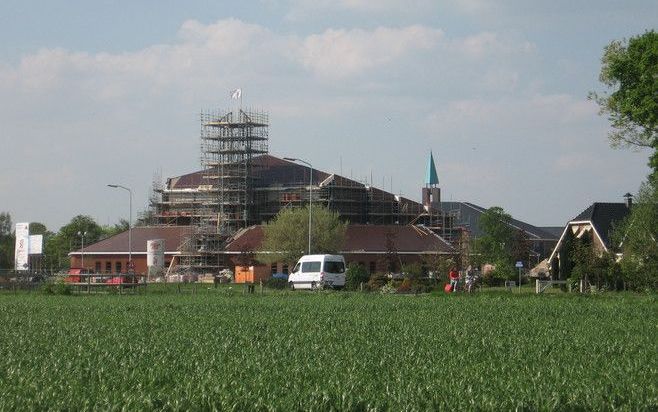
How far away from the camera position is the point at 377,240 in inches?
4938

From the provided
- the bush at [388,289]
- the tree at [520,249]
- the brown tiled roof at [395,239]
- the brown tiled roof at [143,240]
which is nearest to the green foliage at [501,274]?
the tree at [520,249]

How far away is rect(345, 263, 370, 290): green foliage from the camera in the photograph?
70625mm

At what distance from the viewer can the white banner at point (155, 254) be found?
11888 cm

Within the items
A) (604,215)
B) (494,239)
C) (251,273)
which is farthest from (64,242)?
(604,215)

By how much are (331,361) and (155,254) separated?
338 ft

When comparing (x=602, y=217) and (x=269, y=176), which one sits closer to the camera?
(x=602, y=217)

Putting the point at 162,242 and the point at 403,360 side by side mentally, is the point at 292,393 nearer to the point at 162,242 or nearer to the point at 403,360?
the point at 403,360

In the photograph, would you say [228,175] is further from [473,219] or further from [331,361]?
[331,361]

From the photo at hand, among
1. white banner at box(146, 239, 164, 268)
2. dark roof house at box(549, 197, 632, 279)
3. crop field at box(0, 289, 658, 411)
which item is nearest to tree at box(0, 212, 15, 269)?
white banner at box(146, 239, 164, 268)

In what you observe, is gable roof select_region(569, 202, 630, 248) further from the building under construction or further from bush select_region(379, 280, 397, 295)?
the building under construction

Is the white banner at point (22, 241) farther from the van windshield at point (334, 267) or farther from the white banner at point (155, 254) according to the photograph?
the van windshield at point (334, 267)

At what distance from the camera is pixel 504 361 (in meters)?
18.6

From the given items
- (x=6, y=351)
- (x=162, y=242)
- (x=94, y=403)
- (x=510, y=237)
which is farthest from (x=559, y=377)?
(x=162, y=242)

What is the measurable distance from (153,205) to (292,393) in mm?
134564
